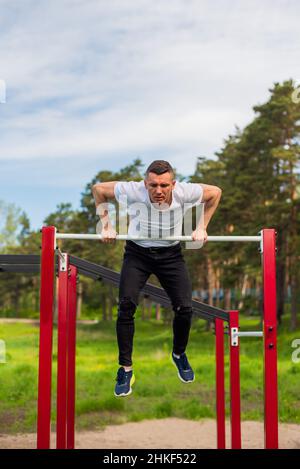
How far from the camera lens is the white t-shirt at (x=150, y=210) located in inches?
185

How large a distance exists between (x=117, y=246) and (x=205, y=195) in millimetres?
32097

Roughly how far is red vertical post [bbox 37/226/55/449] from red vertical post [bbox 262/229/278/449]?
1409mm

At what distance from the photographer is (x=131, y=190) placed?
4711mm

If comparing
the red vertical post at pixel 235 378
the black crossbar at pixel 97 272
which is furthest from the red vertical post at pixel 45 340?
the black crossbar at pixel 97 272

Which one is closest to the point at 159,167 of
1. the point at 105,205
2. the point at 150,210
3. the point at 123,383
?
the point at 150,210

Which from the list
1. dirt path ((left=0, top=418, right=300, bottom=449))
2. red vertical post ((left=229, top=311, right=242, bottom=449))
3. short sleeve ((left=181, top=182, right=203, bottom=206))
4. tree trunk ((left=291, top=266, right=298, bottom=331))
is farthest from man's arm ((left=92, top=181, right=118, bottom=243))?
tree trunk ((left=291, top=266, right=298, bottom=331))

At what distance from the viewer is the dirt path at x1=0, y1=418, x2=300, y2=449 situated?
10367 millimetres

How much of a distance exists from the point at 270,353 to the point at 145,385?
13.3 metres

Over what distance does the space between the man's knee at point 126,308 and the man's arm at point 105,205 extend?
1.51ft

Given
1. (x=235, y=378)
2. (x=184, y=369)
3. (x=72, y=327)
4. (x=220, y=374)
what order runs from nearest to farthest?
(x=184, y=369) → (x=72, y=327) → (x=235, y=378) → (x=220, y=374)

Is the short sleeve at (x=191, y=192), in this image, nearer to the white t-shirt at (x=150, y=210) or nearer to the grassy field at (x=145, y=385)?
the white t-shirt at (x=150, y=210)

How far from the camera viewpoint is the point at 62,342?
524 cm

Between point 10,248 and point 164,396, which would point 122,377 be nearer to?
point 164,396

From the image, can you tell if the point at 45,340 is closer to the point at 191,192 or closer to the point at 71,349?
the point at 191,192
